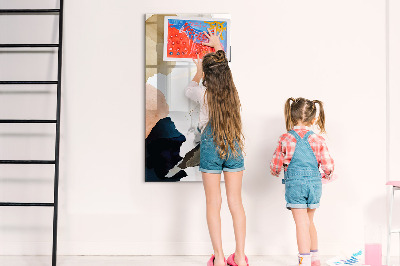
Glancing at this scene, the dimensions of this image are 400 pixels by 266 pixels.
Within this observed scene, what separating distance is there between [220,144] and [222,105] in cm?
24

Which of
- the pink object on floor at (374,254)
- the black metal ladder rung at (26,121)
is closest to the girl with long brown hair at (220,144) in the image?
the pink object on floor at (374,254)

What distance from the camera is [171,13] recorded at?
10.7 ft

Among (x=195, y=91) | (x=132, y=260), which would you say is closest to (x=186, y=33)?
(x=195, y=91)

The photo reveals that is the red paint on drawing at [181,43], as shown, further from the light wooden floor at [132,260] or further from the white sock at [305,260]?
the white sock at [305,260]

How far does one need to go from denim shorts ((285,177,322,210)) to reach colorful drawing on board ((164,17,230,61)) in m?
1.08

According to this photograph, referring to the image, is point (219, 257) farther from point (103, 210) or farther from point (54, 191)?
point (54, 191)

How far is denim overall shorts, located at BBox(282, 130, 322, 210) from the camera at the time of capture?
2.74 meters

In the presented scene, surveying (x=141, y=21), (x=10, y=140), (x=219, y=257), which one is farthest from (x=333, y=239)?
(x=10, y=140)

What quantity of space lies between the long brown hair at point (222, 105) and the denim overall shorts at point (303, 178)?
0.35 meters

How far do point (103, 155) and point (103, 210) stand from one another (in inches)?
15.5

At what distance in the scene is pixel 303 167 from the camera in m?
2.75

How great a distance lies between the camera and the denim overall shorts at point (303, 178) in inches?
108

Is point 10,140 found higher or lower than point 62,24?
lower

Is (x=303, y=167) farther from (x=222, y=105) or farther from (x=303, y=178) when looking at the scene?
(x=222, y=105)
